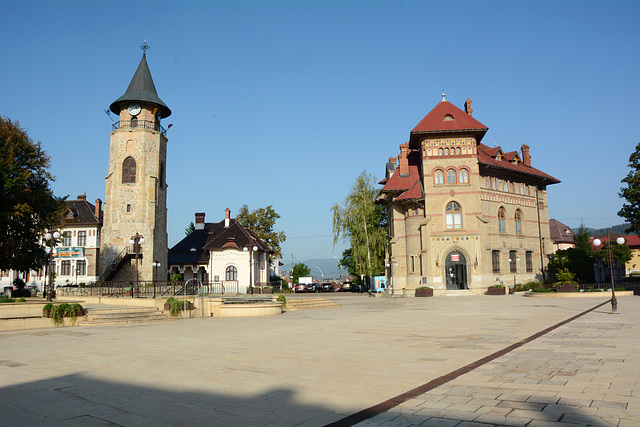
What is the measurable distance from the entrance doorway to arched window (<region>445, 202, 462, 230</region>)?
7.92ft

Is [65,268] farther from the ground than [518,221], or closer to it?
closer to it

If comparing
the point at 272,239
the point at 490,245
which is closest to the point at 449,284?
the point at 490,245

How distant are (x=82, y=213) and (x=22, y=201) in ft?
93.6

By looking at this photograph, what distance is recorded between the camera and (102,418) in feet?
18.6

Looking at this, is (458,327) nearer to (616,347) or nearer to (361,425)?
(616,347)

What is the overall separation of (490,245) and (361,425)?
4059 cm

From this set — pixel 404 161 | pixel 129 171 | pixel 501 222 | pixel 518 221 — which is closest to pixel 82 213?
pixel 129 171

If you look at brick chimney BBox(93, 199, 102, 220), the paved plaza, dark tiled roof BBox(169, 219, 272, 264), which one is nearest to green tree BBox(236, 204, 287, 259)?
dark tiled roof BBox(169, 219, 272, 264)

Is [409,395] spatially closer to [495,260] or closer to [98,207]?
[495,260]

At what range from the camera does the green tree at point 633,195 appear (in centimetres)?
4300

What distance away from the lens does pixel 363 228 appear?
176 ft

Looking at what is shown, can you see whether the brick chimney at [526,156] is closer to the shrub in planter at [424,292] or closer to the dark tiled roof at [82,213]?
the shrub in planter at [424,292]

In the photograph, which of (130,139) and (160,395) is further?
(130,139)

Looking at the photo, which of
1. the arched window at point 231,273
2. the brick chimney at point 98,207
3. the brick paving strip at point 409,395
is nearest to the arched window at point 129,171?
the brick chimney at point 98,207
